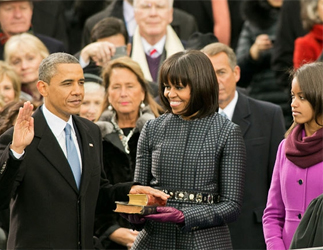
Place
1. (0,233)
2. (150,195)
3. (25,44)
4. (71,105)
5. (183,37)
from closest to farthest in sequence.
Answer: (150,195) < (71,105) < (0,233) < (25,44) < (183,37)

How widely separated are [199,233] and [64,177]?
98cm

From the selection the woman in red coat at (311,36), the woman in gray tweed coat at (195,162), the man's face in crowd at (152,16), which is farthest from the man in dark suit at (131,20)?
the woman in gray tweed coat at (195,162)

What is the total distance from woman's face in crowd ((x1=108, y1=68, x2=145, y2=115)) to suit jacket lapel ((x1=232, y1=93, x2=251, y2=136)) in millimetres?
824

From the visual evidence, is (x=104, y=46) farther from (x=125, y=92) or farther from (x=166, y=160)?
(x=166, y=160)

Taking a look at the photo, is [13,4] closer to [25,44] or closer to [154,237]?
[25,44]

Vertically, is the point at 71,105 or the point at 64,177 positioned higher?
the point at 71,105

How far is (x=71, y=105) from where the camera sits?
6.28 m

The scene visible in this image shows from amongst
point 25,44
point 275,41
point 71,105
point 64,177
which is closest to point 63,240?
point 64,177

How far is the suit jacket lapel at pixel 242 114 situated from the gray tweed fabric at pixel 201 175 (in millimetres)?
1477

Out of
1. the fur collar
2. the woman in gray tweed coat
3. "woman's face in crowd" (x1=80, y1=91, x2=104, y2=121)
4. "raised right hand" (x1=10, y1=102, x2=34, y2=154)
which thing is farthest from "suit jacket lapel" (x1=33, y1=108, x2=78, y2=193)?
the fur collar

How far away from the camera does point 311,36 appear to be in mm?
9141

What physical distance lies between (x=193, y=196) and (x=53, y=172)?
95 cm

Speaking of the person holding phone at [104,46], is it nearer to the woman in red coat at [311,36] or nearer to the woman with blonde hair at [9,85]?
the woman with blonde hair at [9,85]

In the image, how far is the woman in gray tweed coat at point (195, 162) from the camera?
19.5ft
